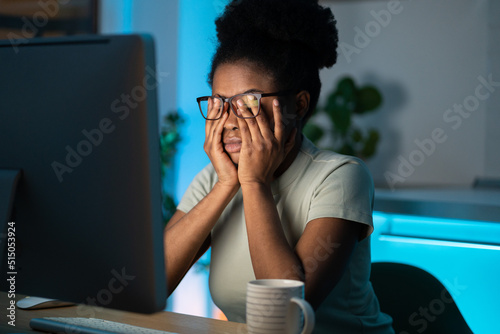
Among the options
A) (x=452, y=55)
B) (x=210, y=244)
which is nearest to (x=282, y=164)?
(x=210, y=244)

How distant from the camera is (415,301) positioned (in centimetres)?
139

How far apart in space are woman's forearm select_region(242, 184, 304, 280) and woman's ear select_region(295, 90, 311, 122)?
9.2 inches

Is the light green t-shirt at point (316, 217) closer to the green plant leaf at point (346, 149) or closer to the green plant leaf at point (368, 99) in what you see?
the green plant leaf at point (346, 149)

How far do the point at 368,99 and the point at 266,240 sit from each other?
2474 mm

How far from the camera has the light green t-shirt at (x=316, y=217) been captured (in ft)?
3.86

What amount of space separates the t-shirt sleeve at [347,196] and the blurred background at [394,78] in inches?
81.2

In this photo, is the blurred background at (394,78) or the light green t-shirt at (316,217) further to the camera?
the blurred background at (394,78)

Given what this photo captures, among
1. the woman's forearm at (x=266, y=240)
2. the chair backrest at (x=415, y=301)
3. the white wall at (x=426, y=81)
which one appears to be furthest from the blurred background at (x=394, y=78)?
the woman's forearm at (x=266, y=240)

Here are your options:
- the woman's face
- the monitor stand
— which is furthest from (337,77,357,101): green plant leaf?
the monitor stand

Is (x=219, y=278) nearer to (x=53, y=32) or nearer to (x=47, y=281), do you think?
(x=47, y=281)

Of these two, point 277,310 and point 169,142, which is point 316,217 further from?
point 169,142

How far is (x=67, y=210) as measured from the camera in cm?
70

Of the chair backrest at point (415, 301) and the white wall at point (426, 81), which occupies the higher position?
the white wall at point (426, 81)

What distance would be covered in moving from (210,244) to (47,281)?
2.23ft
